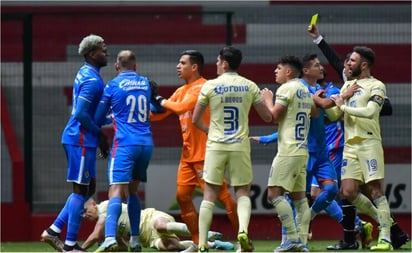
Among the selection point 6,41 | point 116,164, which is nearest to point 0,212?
point 6,41

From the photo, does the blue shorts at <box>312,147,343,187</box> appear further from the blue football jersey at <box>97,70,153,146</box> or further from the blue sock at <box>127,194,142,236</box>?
the blue football jersey at <box>97,70,153,146</box>

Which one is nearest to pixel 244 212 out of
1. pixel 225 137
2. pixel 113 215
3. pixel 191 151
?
pixel 225 137

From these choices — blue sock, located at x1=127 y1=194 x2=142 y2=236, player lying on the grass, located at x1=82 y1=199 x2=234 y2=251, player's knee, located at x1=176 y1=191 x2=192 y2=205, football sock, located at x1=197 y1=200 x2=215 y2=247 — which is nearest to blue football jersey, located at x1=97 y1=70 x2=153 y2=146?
blue sock, located at x1=127 y1=194 x2=142 y2=236

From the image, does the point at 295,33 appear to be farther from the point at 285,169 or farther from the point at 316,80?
the point at 285,169

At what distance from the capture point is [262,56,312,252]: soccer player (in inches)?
564

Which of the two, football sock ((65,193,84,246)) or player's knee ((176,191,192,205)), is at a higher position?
player's knee ((176,191,192,205))

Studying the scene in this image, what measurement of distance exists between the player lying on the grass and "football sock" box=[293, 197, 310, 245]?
1.39 metres

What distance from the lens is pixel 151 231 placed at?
16.1 m

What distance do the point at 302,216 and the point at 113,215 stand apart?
183 centimetres

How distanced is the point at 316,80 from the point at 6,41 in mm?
5040

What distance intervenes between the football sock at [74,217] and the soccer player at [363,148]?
112 inches

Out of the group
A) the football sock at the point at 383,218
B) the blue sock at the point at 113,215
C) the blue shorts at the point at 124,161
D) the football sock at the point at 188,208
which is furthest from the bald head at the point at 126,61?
the football sock at the point at 383,218

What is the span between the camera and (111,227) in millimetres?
14203

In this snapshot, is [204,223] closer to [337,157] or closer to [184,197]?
[184,197]
